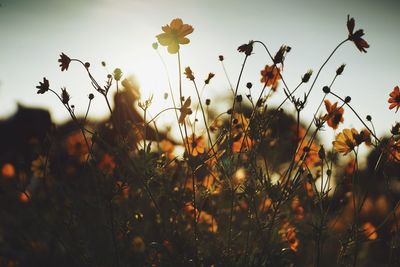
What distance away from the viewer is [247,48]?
1841 millimetres

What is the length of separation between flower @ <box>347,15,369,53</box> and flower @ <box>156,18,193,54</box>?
0.88 metres

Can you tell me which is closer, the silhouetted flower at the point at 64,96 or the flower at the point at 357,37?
the flower at the point at 357,37

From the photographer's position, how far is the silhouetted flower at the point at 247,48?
6.03ft

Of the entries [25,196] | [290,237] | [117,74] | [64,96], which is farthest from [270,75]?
[25,196]

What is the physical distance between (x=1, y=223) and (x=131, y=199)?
2372 mm

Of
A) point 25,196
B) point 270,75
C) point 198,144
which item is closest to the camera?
point 270,75

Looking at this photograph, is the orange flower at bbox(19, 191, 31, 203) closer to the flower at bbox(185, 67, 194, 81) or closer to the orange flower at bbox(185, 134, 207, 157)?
the orange flower at bbox(185, 134, 207, 157)

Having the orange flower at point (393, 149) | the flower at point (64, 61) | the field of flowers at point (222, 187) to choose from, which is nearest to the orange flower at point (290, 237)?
the field of flowers at point (222, 187)

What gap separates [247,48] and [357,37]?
1.86 feet

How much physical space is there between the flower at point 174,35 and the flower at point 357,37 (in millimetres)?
879

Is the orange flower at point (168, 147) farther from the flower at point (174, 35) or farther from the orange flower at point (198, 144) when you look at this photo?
the flower at point (174, 35)

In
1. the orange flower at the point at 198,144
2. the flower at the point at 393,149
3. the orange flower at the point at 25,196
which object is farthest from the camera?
the orange flower at the point at 198,144

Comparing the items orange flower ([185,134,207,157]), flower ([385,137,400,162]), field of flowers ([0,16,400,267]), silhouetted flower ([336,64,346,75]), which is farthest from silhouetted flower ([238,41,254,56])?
flower ([385,137,400,162])

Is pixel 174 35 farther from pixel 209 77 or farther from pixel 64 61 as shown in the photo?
pixel 64 61
